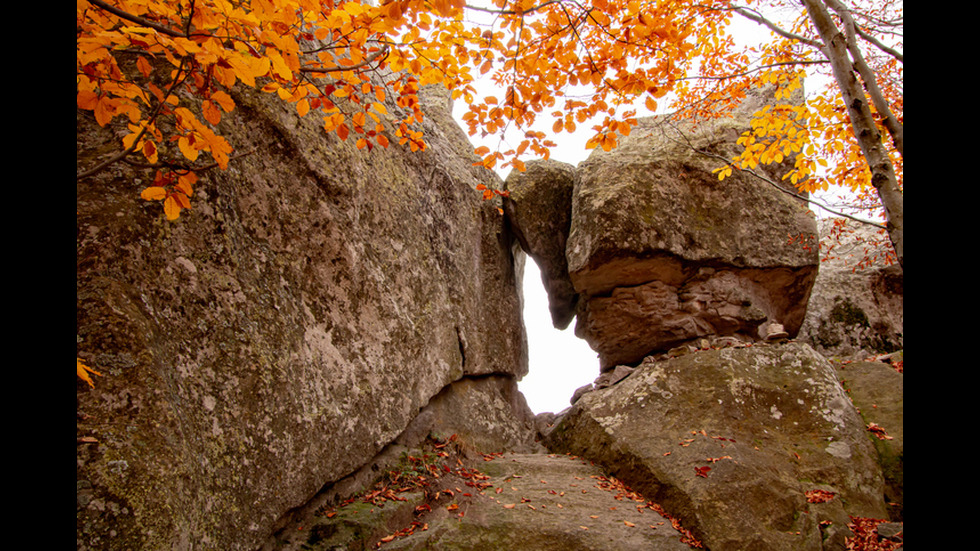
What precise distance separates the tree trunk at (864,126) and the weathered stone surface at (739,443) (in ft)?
10.0

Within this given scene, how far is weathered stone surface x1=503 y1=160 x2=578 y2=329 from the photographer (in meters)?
10.3

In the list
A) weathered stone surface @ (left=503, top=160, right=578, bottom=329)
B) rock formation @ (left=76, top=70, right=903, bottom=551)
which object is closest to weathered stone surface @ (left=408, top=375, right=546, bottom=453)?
rock formation @ (left=76, top=70, right=903, bottom=551)

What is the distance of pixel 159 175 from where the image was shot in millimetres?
3467

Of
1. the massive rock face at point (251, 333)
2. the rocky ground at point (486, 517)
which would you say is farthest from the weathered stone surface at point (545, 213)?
the rocky ground at point (486, 517)

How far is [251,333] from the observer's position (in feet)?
13.5

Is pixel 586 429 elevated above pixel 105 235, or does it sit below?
below

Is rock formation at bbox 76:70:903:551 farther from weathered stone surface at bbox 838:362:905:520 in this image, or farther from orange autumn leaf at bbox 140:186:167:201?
orange autumn leaf at bbox 140:186:167:201

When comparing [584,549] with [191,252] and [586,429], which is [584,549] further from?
[191,252]

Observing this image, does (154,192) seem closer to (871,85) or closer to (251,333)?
(251,333)

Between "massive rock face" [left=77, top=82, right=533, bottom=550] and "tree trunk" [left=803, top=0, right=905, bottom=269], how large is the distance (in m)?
5.05
